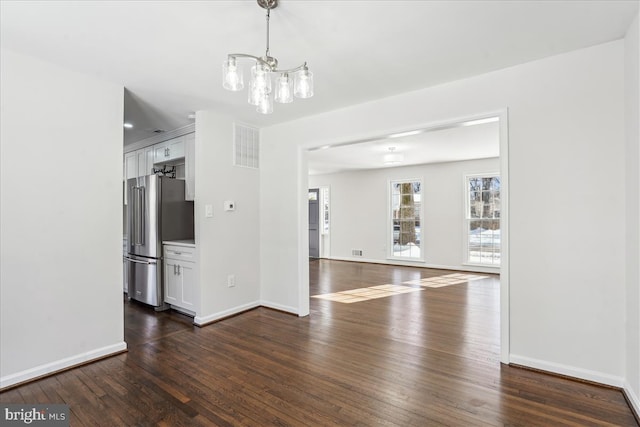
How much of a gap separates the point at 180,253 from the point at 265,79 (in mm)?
2858

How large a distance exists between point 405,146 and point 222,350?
4.40 metres

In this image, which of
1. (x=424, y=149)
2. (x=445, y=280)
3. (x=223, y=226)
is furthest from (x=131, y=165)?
(x=445, y=280)

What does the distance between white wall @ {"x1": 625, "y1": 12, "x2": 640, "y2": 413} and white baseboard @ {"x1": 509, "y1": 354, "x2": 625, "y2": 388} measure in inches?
3.6

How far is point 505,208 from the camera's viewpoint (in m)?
2.69

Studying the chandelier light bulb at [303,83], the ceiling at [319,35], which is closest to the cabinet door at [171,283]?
the ceiling at [319,35]

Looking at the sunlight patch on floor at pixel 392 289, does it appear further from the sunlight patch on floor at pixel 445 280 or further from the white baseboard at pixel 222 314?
the white baseboard at pixel 222 314

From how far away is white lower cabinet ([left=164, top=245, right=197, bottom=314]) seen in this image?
382 centimetres

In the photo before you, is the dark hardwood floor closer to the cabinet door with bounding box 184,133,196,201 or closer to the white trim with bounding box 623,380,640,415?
the white trim with bounding box 623,380,640,415

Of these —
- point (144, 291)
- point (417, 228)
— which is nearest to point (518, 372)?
point (144, 291)

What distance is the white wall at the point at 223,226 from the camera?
3727 mm

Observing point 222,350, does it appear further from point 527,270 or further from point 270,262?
point 527,270

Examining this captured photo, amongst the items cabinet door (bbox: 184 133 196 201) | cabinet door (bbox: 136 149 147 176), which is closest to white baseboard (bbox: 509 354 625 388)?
cabinet door (bbox: 184 133 196 201)

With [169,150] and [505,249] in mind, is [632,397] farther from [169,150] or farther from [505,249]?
[169,150]

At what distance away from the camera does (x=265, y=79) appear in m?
1.83
